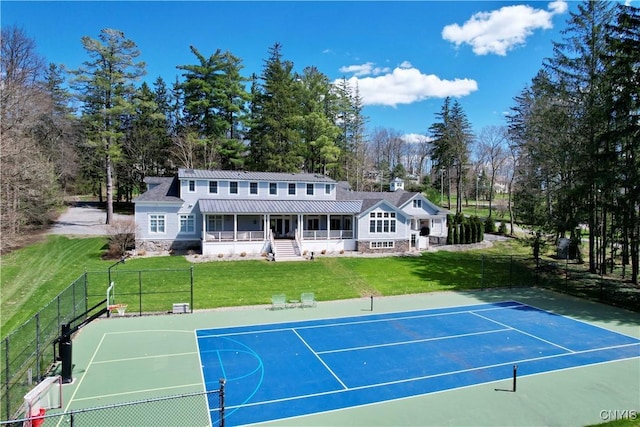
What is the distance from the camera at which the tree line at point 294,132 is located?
2442 centimetres

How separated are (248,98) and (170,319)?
35.6 meters

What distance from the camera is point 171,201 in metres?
32.2

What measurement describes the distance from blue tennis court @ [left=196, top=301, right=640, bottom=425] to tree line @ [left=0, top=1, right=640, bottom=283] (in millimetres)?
9544

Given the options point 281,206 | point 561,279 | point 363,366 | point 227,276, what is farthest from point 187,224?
point 561,279

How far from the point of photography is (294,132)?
155 feet

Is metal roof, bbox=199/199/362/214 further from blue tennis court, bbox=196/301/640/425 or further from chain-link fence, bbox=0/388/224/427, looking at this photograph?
chain-link fence, bbox=0/388/224/427

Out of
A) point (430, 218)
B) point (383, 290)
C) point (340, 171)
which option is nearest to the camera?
point (383, 290)

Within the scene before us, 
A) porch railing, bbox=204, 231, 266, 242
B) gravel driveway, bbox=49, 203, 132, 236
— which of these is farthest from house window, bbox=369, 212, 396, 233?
gravel driveway, bbox=49, 203, 132, 236

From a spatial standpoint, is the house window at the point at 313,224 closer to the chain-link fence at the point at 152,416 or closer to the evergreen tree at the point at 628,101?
the evergreen tree at the point at 628,101

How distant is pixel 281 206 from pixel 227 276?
384 inches

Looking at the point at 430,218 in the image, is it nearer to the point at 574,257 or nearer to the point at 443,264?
the point at 443,264

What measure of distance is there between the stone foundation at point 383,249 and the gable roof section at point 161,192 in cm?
1494

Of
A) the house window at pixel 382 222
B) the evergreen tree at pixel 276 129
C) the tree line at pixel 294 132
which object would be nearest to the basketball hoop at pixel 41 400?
the tree line at pixel 294 132

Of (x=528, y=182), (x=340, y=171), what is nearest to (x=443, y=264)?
(x=528, y=182)
